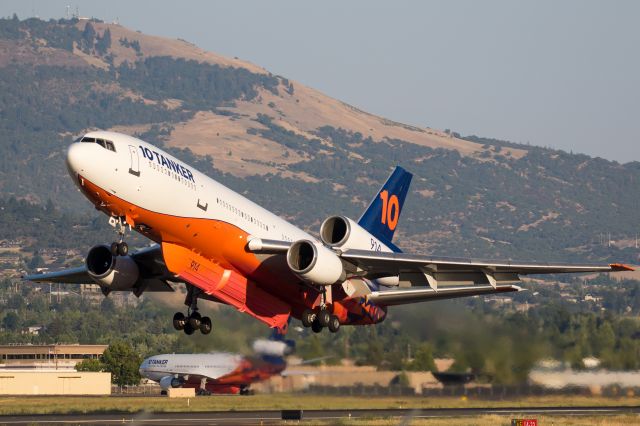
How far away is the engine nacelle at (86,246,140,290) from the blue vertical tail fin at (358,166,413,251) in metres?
9.96

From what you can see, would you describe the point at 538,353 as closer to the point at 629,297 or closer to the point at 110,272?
the point at 110,272

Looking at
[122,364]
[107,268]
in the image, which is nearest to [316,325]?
[107,268]

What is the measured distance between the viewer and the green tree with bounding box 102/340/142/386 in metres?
105

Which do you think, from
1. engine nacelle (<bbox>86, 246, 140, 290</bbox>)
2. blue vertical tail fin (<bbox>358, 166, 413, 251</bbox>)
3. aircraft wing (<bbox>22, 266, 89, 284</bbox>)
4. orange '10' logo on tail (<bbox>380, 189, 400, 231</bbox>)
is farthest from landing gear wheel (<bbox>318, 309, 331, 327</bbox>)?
aircraft wing (<bbox>22, 266, 89, 284</bbox>)

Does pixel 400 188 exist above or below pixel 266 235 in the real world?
above

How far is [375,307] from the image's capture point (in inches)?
1946

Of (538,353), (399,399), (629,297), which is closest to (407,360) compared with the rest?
(399,399)

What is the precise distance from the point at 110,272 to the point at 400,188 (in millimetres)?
13703

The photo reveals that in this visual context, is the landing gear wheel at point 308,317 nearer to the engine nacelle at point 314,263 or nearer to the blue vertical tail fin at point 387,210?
the engine nacelle at point 314,263

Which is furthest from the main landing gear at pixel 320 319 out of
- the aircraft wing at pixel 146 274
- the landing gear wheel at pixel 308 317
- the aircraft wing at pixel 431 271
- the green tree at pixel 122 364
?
the green tree at pixel 122 364

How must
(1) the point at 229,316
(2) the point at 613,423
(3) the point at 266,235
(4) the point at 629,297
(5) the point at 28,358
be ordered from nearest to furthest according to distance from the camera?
1. (3) the point at 266,235
2. (2) the point at 613,423
3. (1) the point at 229,316
4. (5) the point at 28,358
5. (4) the point at 629,297

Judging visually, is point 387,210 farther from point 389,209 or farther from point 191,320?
point 191,320

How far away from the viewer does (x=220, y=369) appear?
66188 mm

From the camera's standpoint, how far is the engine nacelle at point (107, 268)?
151 feet
